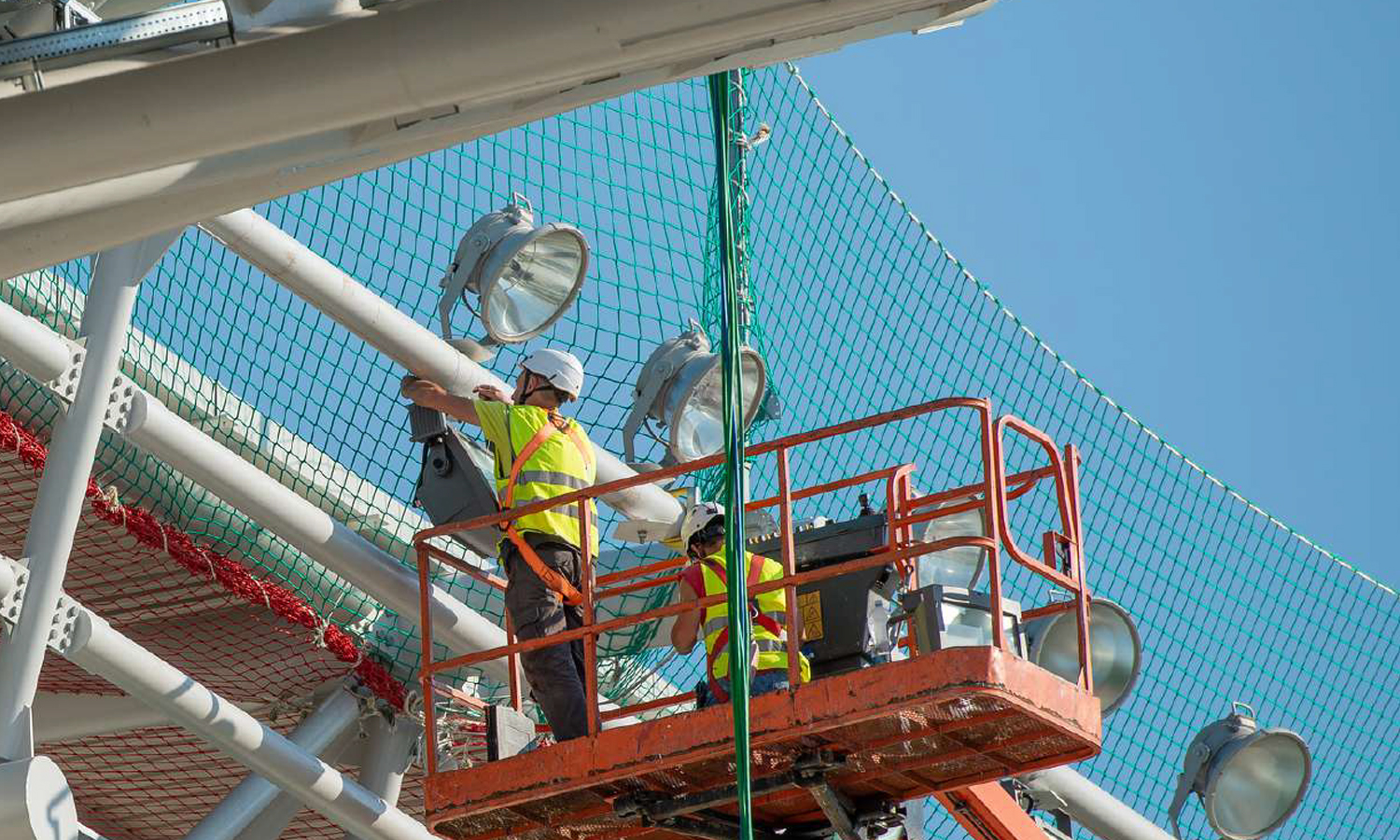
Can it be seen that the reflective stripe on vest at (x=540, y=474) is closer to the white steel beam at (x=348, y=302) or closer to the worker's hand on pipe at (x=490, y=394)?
the worker's hand on pipe at (x=490, y=394)

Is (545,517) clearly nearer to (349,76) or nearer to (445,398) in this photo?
(445,398)

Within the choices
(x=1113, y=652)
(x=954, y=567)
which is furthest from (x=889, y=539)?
(x=1113, y=652)

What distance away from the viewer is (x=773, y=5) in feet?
18.3

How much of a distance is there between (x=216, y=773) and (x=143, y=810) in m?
1.33

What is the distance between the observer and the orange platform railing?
34.2ft

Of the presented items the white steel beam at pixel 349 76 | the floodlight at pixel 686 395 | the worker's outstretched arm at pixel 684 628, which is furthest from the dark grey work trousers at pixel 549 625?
the white steel beam at pixel 349 76

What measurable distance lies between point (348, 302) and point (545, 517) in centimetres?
195

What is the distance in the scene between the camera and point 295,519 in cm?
1284

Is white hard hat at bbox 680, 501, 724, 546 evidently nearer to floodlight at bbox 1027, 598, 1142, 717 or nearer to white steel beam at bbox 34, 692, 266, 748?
floodlight at bbox 1027, 598, 1142, 717

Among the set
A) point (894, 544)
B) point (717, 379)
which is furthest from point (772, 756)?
point (717, 379)

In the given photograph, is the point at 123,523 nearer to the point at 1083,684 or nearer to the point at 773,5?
the point at 1083,684

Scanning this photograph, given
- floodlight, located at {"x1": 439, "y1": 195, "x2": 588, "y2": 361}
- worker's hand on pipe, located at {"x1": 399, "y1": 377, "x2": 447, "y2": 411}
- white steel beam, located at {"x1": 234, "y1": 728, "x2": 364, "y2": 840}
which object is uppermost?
floodlight, located at {"x1": 439, "y1": 195, "x2": 588, "y2": 361}

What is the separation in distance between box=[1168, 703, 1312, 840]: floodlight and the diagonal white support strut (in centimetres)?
509

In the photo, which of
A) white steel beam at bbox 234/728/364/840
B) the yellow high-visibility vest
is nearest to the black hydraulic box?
the yellow high-visibility vest
